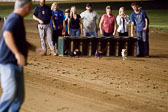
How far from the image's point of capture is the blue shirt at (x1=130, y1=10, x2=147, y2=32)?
57.0 ft

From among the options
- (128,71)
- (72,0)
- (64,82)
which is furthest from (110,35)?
(72,0)

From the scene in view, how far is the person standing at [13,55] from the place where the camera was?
278 inches

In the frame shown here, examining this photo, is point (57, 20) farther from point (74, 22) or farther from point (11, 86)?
point (11, 86)

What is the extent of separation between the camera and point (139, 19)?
17.4 m

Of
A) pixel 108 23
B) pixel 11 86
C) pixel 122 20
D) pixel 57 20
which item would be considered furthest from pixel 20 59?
pixel 57 20

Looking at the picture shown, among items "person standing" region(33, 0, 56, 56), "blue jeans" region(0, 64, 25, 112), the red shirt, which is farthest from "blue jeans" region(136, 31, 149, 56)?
"blue jeans" region(0, 64, 25, 112)

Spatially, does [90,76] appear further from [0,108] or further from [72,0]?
[72,0]

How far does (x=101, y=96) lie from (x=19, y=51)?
175 inches

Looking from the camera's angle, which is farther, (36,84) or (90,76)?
(90,76)

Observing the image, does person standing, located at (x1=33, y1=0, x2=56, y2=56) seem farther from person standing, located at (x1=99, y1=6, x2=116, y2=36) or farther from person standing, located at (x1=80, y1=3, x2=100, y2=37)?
person standing, located at (x1=99, y1=6, x2=116, y2=36)

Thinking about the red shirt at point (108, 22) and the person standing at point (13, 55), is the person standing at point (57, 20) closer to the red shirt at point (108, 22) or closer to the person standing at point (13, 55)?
the red shirt at point (108, 22)

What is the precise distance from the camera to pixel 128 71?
1459cm

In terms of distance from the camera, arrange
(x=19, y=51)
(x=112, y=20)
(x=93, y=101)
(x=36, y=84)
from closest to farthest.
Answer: (x=19, y=51) → (x=93, y=101) → (x=36, y=84) → (x=112, y=20)

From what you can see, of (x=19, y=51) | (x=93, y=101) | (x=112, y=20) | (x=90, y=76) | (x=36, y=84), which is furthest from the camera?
(x=112, y=20)
